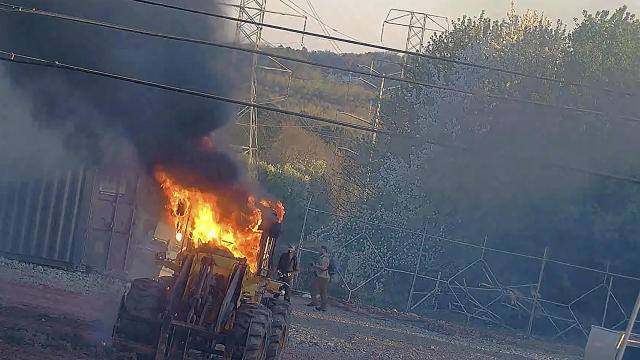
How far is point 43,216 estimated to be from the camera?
20.8 meters

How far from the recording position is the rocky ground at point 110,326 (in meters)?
12.4

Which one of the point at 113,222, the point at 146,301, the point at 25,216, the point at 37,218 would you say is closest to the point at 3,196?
the point at 25,216

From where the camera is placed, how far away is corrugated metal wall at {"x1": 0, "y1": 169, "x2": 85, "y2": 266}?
20594 millimetres

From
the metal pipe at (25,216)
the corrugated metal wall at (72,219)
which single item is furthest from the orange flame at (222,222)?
the metal pipe at (25,216)

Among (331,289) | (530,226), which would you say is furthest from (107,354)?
(530,226)

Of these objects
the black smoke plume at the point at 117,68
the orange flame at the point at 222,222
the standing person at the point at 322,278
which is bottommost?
the standing person at the point at 322,278

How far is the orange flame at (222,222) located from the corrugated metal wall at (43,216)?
7.39 meters

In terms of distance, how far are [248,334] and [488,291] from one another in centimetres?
1737

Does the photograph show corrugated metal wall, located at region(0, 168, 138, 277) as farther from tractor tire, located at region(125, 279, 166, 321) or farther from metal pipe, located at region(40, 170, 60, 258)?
tractor tire, located at region(125, 279, 166, 321)

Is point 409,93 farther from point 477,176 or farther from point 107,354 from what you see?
point 107,354

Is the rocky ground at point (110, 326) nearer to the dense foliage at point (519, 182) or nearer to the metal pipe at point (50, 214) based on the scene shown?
the metal pipe at point (50, 214)

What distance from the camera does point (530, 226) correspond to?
27.9 meters

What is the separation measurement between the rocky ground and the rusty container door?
0.65 meters

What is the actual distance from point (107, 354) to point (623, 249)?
19.2 metres
